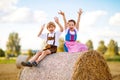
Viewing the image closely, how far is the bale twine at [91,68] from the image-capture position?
293 inches

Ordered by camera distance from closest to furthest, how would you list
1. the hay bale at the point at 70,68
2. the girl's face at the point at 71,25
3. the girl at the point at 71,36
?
the hay bale at the point at 70,68, the girl at the point at 71,36, the girl's face at the point at 71,25

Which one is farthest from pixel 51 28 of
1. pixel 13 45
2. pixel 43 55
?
pixel 13 45

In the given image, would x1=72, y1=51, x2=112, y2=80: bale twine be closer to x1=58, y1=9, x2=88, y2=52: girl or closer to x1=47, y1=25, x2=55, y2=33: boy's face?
x1=58, y1=9, x2=88, y2=52: girl

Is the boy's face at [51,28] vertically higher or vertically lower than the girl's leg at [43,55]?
higher

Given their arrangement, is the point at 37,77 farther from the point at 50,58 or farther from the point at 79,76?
the point at 79,76

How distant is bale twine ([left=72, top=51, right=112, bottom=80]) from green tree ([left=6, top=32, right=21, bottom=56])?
46253 millimetres

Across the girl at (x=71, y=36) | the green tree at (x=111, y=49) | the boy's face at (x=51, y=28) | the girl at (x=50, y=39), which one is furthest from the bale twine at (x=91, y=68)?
the green tree at (x=111, y=49)

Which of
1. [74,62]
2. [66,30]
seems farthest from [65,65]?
[66,30]

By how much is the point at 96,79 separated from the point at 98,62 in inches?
16.3

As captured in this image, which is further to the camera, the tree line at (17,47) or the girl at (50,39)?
the tree line at (17,47)

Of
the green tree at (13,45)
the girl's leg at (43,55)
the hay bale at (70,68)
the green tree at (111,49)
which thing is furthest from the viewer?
the green tree at (13,45)

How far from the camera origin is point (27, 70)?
8.33m

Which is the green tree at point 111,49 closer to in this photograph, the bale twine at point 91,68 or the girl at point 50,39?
the girl at point 50,39

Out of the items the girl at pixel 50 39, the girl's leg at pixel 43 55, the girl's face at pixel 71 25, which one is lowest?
the girl's leg at pixel 43 55
